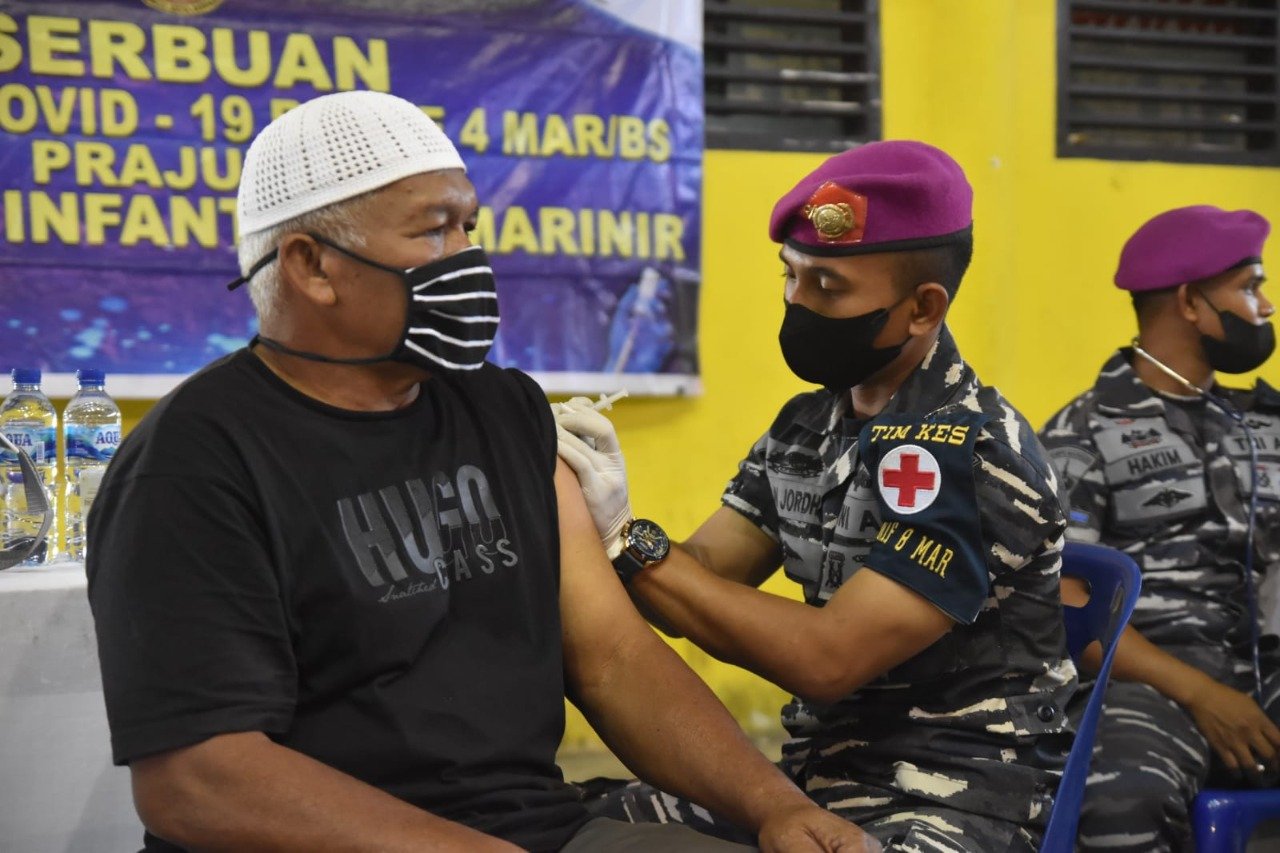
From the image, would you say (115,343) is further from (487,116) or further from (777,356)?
(777,356)

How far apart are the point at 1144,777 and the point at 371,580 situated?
143 cm

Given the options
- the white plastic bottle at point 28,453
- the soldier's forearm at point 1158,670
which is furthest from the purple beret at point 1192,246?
the white plastic bottle at point 28,453

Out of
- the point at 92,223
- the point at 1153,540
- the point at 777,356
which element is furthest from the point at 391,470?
the point at 777,356

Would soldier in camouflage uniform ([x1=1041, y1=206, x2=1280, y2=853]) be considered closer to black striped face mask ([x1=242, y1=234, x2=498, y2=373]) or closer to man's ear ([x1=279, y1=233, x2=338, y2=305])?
black striped face mask ([x1=242, y1=234, x2=498, y2=373])

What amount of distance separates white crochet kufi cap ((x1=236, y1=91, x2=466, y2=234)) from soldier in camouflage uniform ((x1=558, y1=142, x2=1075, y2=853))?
0.40 m

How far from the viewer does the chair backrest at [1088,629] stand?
5.18ft

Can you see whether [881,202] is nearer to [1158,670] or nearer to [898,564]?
[898,564]

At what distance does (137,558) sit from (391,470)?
A: 29 cm

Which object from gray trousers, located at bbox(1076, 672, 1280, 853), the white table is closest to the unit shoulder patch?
gray trousers, located at bbox(1076, 672, 1280, 853)

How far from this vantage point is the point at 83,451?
2432 mm

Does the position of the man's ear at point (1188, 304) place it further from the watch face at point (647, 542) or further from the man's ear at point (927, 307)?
the watch face at point (647, 542)

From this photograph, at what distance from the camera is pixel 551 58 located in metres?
3.39

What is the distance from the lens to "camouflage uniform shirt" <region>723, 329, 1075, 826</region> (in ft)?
5.27

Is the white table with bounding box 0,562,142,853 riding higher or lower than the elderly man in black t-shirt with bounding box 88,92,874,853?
lower
